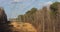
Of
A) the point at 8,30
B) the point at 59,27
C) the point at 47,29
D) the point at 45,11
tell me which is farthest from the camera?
the point at 8,30

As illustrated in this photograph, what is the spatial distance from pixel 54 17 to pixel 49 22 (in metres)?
0.62

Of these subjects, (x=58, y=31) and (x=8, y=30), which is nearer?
(x=58, y=31)

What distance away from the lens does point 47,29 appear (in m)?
11.0

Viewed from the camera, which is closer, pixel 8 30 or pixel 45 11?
pixel 45 11

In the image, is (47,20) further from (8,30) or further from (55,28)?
(8,30)

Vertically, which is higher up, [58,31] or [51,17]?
[51,17]

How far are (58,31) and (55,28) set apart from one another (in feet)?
0.68

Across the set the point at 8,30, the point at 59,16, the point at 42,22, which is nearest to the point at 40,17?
the point at 42,22

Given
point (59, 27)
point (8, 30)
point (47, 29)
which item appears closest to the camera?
point (59, 27)

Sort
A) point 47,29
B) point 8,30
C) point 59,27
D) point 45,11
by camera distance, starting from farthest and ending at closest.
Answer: point 8,30, point 45,11, point 47,29, point 59,27

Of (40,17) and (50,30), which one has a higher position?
(40,17)

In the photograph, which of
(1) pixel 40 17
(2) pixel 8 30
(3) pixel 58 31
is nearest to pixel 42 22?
(1) pixel 40 17

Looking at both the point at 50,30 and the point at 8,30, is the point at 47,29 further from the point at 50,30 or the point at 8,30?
the point at 8,30

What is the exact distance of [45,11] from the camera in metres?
11.8
